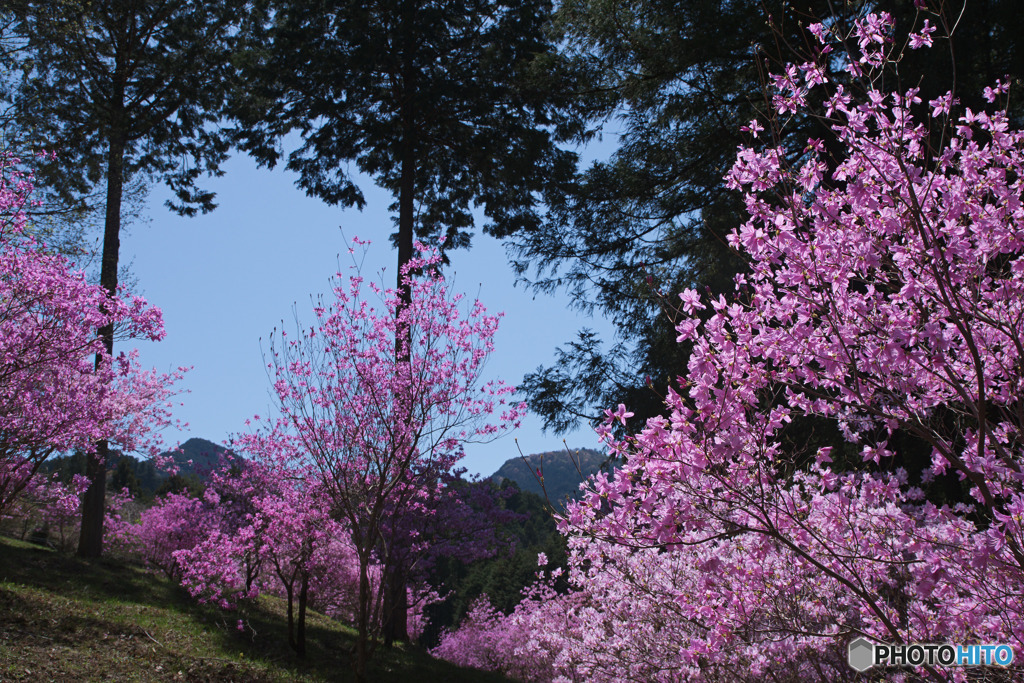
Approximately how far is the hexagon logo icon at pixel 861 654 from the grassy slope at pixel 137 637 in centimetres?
676

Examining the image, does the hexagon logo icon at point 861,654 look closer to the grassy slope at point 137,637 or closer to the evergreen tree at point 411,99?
the grassy slope at point 137,637

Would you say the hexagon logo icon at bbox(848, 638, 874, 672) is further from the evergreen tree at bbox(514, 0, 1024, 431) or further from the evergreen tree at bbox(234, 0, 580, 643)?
the evergreen tree at bbox(234, 0, 580, 643)

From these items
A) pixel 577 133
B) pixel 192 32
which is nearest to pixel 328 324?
pixel 577 133

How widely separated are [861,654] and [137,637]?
8.15m

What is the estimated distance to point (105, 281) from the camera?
1327 cm

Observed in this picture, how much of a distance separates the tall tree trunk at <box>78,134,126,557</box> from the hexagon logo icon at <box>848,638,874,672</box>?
12.0m

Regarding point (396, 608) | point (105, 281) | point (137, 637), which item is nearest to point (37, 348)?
point (137, 637)

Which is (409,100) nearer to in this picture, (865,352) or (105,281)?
(105,281)

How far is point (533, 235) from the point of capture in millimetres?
10500

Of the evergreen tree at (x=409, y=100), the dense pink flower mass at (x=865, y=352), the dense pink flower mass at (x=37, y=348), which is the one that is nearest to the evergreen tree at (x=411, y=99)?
the evergreen tree at (x=409, y=100)

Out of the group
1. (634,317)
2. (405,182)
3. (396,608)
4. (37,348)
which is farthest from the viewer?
(405,182)

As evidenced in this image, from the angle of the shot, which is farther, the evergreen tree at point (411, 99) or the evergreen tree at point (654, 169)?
the evergreen tree at point (411, 99)

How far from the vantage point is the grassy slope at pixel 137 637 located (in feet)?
23.0

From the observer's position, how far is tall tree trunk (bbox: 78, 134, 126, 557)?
41.5ft
